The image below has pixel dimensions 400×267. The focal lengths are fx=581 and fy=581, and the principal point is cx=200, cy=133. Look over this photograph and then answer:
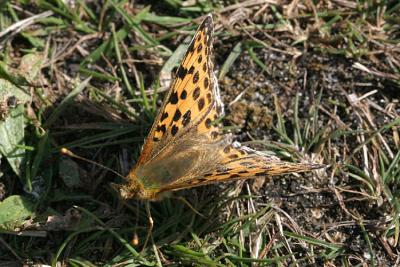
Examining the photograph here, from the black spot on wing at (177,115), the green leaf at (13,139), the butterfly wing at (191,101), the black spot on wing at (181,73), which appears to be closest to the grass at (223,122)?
the green leaf at (13,139)

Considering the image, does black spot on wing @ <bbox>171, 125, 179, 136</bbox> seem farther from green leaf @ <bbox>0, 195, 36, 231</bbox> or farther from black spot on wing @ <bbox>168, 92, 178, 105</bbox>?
green leaf @ <bbox>0, 195, 36, 231</bbox>

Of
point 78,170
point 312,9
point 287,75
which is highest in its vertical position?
point 312,9

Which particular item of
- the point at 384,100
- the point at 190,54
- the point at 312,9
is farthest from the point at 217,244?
the point at 312,9

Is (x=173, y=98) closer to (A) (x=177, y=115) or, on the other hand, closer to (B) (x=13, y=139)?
(A) (x=177, y=115)

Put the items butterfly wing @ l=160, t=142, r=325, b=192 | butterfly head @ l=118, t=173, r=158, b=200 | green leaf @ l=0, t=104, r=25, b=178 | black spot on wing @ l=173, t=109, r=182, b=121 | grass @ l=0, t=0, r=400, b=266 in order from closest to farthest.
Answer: butterfly wing @ l=160, t=142, r=325, b=192 < butterfly head @ l=118, t=173, r=158, b=200 < black spot on wing @ l=173, t=109, r=182, b=121 < grass @ l=0, t=0, r=400, b=266 < green leaf @ l=0, t=104, r=25, b=178

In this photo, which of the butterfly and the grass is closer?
the butterfly

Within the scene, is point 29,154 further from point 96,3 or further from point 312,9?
point 312,9

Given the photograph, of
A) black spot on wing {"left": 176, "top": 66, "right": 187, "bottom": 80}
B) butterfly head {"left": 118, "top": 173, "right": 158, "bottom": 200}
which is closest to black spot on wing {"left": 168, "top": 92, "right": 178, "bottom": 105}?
black spot on wing {"left": 176, "top": 66, "right": 187, "bottom": 80}
